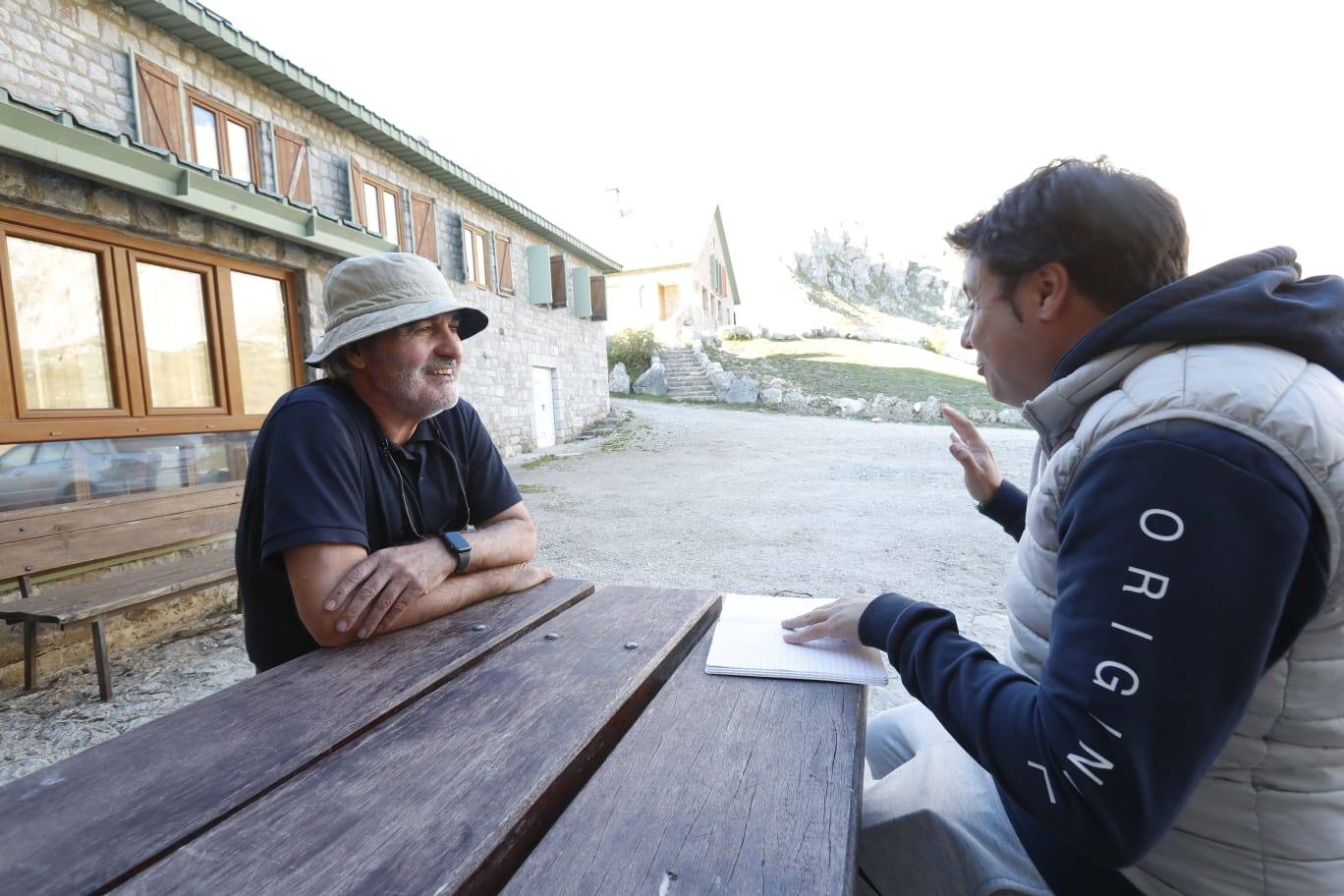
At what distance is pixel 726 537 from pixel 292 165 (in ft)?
21.4

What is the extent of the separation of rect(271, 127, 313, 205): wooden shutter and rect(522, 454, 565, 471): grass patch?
198 inches

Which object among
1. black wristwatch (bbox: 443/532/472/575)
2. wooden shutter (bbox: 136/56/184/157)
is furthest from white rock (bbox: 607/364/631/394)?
black wristwatch (bbox: 443/532/472/575)

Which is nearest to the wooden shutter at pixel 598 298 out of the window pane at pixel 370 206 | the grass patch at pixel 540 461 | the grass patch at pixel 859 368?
the grass patch at pixel 540 461

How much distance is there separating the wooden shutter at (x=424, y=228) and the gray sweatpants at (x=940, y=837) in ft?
33.2

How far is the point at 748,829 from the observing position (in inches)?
32.3

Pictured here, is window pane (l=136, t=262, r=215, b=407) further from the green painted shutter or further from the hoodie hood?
the green painted shutter

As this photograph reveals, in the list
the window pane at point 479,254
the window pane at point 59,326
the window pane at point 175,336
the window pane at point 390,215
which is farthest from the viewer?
the window pane at point 479,254

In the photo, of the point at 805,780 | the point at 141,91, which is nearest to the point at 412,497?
the point at 805,780

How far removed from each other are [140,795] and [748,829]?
31.8 inches

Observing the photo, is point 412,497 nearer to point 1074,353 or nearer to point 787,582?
point 1074,353

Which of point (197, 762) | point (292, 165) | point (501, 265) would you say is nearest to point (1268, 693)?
point (197, 762)

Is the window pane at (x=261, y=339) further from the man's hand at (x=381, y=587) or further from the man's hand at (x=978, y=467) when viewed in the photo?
the man's hand at (x=978, y=467)

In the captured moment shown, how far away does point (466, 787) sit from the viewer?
2.93 feet

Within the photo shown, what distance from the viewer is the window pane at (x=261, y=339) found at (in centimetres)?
561
